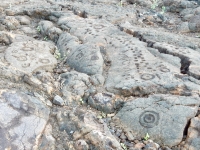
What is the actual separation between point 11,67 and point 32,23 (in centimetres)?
334

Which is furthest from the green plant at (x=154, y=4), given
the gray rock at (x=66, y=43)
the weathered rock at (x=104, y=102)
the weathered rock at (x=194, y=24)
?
the weathered rock at (x=104, y=102)

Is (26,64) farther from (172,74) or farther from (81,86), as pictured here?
(172,74)

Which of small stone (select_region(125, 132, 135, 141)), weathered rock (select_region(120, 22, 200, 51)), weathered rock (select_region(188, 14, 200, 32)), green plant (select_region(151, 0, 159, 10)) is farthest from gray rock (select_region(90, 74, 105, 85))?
green plant (select_region(151, 0, 159, 10))

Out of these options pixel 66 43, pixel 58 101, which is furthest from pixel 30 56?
pixel 58 101

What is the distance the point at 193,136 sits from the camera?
12.0 ft

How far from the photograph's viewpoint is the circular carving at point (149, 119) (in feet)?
12.6

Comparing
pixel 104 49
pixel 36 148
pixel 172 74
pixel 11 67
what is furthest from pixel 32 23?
pixel 36 148

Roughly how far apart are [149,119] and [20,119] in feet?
5.52

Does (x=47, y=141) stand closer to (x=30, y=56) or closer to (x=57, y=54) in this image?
(x=30, y=56)

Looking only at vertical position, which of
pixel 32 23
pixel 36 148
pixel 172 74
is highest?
pixel 172 74

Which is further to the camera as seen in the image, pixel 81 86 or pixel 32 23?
pixel 32 23

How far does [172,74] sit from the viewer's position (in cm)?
476

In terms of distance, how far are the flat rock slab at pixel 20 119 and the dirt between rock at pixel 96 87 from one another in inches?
0.4

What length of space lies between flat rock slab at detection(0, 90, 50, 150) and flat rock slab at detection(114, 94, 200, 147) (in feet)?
3.59
